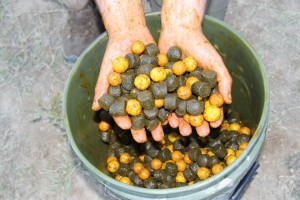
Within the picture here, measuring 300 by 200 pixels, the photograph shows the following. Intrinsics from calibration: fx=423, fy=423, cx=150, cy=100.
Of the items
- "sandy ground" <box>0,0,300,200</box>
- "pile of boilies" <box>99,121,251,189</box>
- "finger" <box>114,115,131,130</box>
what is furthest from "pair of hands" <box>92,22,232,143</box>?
"sandy ground" <box>0,0,300,200</box>

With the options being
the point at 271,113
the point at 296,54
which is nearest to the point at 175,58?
the point at 271,113

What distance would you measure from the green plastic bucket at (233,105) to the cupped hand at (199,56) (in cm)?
18

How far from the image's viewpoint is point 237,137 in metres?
2.96

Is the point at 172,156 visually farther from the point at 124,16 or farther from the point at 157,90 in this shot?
the point at 124,16

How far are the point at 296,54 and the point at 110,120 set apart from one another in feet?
6.35

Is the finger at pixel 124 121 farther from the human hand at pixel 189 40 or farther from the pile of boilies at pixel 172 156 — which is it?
the pile of boilies at pixel 172 156

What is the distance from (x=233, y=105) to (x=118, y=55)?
1.02 metres

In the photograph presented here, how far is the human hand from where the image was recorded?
258 centimetres

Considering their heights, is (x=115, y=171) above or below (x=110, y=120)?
below

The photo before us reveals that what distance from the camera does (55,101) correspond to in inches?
155

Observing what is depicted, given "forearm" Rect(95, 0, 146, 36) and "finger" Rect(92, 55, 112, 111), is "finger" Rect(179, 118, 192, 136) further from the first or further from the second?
"forearm" Rect(95, 0, 146, 36)

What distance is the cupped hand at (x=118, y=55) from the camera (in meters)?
2.63

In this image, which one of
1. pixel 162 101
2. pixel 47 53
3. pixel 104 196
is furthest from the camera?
pixel 47 53

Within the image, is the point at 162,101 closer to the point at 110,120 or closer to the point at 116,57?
the point at 116,57
